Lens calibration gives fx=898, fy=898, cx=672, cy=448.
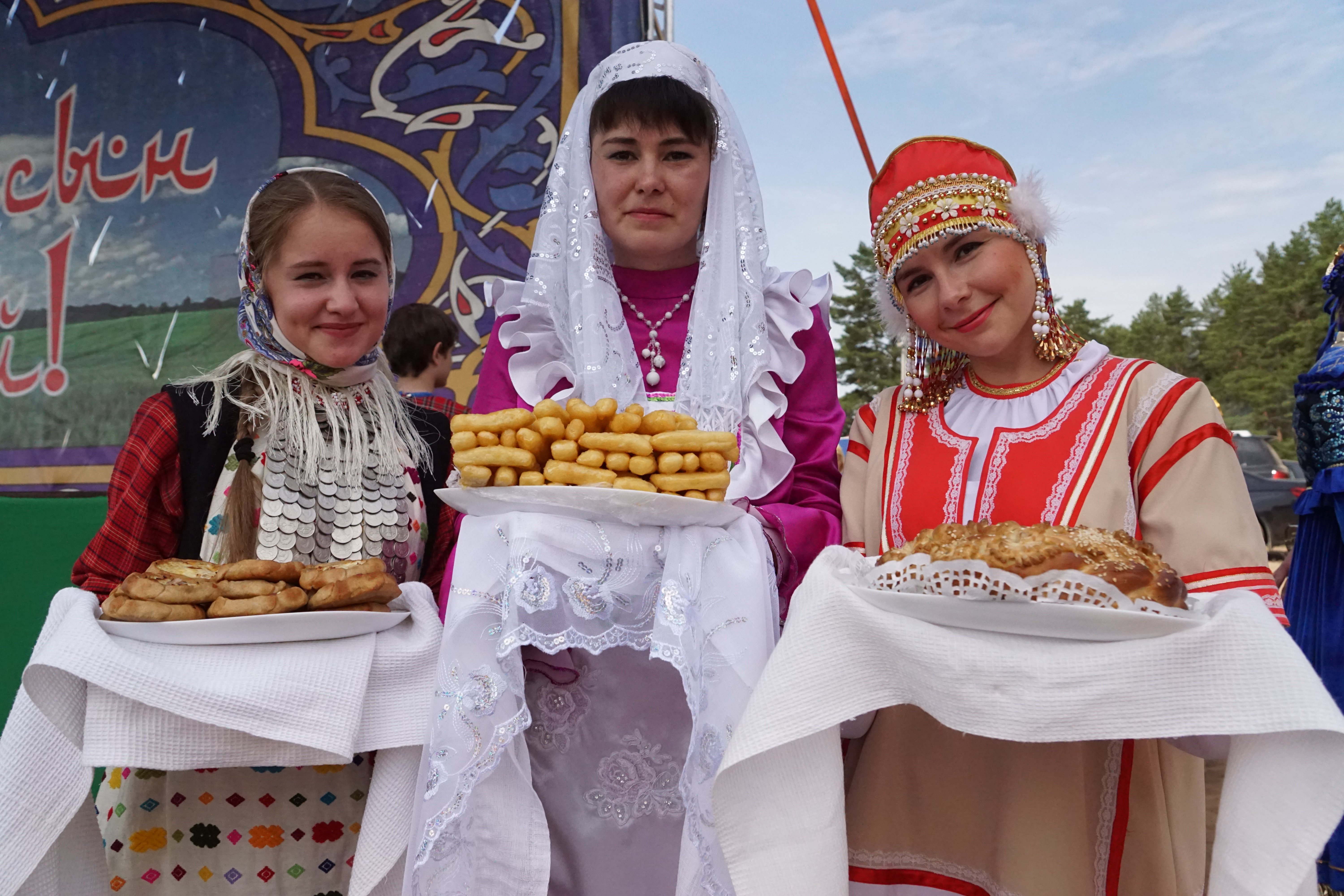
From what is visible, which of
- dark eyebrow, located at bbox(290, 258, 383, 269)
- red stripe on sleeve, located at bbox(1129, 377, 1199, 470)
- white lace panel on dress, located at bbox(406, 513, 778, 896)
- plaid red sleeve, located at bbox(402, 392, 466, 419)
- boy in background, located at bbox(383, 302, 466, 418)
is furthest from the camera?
boy in background, located at bbox(383, 302, 466, 418)

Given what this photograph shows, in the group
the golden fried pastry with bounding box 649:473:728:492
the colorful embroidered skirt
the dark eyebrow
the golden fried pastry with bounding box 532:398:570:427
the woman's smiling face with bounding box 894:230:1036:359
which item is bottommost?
the colorful embroidered skirt

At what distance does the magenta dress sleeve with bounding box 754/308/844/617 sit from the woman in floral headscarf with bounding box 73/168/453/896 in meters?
0.83

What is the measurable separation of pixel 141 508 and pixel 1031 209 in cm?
200

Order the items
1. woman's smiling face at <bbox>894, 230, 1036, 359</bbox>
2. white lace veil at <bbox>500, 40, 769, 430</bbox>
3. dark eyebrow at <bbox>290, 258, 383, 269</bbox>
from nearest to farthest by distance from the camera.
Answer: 1. woman's smiling face at <bbox>894, 230, 1036, 359</bbox>
2. white lace veil at <bbox>500, 40, 769, 430</bbox>
3. dark eyebrow at <bbox>290, 258, 383, 269</bbox>

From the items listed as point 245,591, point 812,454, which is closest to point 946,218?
point 812,454

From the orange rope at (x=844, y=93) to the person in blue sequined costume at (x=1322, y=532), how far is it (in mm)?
1787

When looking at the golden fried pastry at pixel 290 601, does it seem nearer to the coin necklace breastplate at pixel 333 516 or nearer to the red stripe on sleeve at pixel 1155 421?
the coin necklace breastplate at pixel 333 516

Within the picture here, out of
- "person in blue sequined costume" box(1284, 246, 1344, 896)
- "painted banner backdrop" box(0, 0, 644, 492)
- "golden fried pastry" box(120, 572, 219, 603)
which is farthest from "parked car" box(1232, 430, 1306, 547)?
"golden fried pastry" box(120, 572, 219, 603)

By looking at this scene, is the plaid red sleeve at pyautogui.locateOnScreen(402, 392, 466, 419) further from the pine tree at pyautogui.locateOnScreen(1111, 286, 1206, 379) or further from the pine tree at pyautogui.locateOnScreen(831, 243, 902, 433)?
the pine tree at pyautogui.locateOnScreen(1111, 286, 1206, 379)

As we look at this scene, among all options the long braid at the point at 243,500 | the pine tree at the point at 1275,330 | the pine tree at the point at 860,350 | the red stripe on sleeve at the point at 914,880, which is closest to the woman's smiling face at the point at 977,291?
the red stripe on sleeve at the point at 914,880

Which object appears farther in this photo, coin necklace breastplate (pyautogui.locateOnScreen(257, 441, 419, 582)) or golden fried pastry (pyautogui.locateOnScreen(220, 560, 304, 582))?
coin necklace breastplate (pyautogui.locateOnScreen(257, 441, 419, 582))

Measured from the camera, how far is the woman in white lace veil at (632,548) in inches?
59.6

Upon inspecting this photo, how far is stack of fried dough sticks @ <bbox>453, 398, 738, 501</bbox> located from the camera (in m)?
1.56

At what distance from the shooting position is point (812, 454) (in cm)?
207
